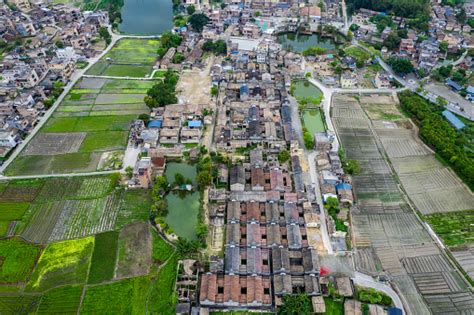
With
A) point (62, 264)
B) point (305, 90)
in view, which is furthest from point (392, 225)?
point (62, 264)

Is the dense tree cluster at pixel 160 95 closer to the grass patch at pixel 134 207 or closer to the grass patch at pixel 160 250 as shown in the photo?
the grass patch at pixel 134 207

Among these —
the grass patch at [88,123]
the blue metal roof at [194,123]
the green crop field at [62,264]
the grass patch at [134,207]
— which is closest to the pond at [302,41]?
the blue metal roof at [194,123]

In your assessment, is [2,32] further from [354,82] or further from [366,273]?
[366,273]

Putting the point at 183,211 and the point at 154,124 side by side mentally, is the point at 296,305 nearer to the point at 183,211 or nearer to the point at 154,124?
the point at 183,211

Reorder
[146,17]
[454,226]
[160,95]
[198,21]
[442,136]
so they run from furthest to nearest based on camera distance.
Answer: [146,17] < [198,21] < [160,95] < [442,136] < [454,226]

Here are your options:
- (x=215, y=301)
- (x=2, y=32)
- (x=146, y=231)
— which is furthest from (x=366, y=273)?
(x=2, y=32)
